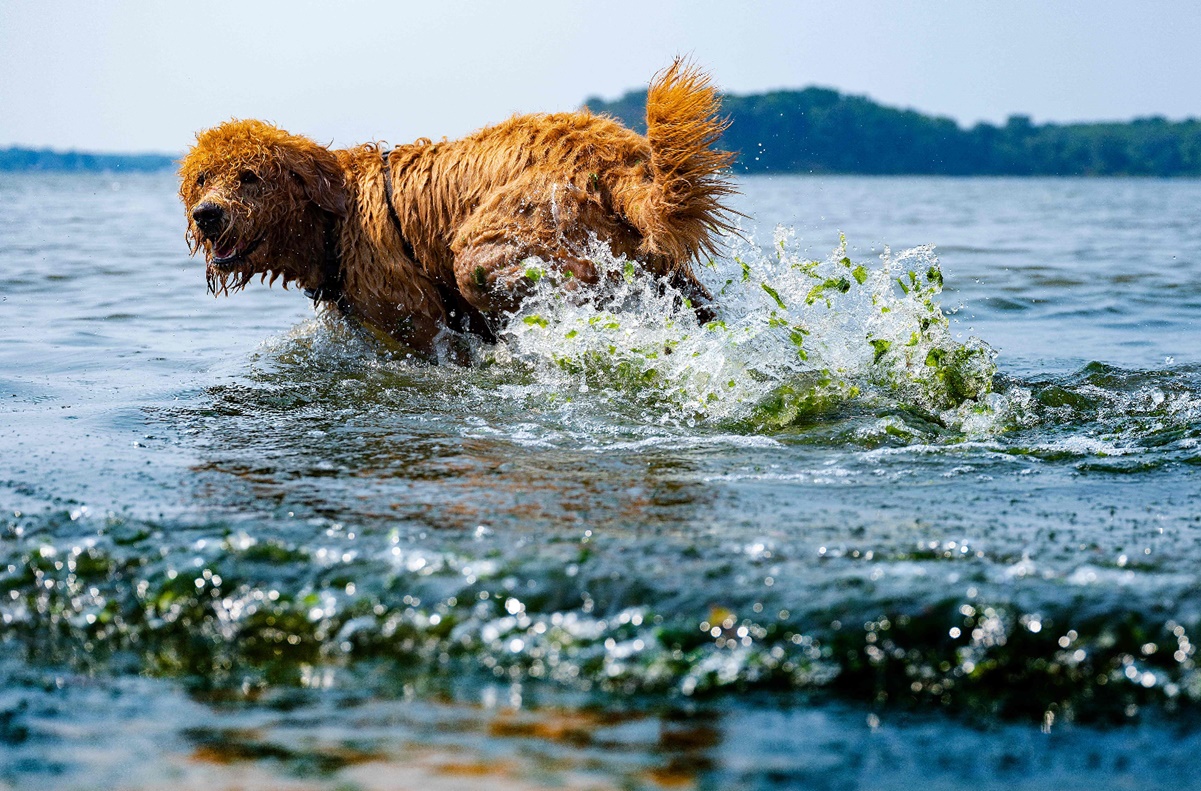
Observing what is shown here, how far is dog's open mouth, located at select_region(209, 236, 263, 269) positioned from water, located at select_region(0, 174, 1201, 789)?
67 centimetres

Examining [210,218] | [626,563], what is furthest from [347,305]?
[626,563]

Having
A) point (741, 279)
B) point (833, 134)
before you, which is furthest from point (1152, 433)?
point (833, 134)

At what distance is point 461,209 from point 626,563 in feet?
11.8

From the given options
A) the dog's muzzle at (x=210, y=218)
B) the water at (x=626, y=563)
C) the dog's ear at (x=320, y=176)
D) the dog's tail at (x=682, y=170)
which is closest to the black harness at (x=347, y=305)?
the dog's ear at (x=320, y=176)

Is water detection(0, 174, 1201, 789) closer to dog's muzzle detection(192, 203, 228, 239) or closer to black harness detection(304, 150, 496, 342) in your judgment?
black harness detection(304, 150, 496, 342)

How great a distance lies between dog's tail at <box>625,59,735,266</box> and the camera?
5.45m

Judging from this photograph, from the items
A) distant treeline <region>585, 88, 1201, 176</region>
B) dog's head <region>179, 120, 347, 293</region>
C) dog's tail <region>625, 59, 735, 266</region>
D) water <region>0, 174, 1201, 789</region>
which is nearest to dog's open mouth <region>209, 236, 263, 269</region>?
dog's head <region>179, 120, 347, 293</region>

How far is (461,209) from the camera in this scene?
6.29 metres

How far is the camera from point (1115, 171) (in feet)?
320

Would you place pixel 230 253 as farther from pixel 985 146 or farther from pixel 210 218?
pixel 985 146

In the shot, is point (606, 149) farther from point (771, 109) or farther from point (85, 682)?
point (771, 109)

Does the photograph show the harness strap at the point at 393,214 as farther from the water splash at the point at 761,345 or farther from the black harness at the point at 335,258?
the water splash at the point at 761,345

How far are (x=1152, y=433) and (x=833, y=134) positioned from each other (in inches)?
3578

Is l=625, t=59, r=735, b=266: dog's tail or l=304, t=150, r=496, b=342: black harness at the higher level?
l=625, t=59, r=735, b=266: dog's tail
